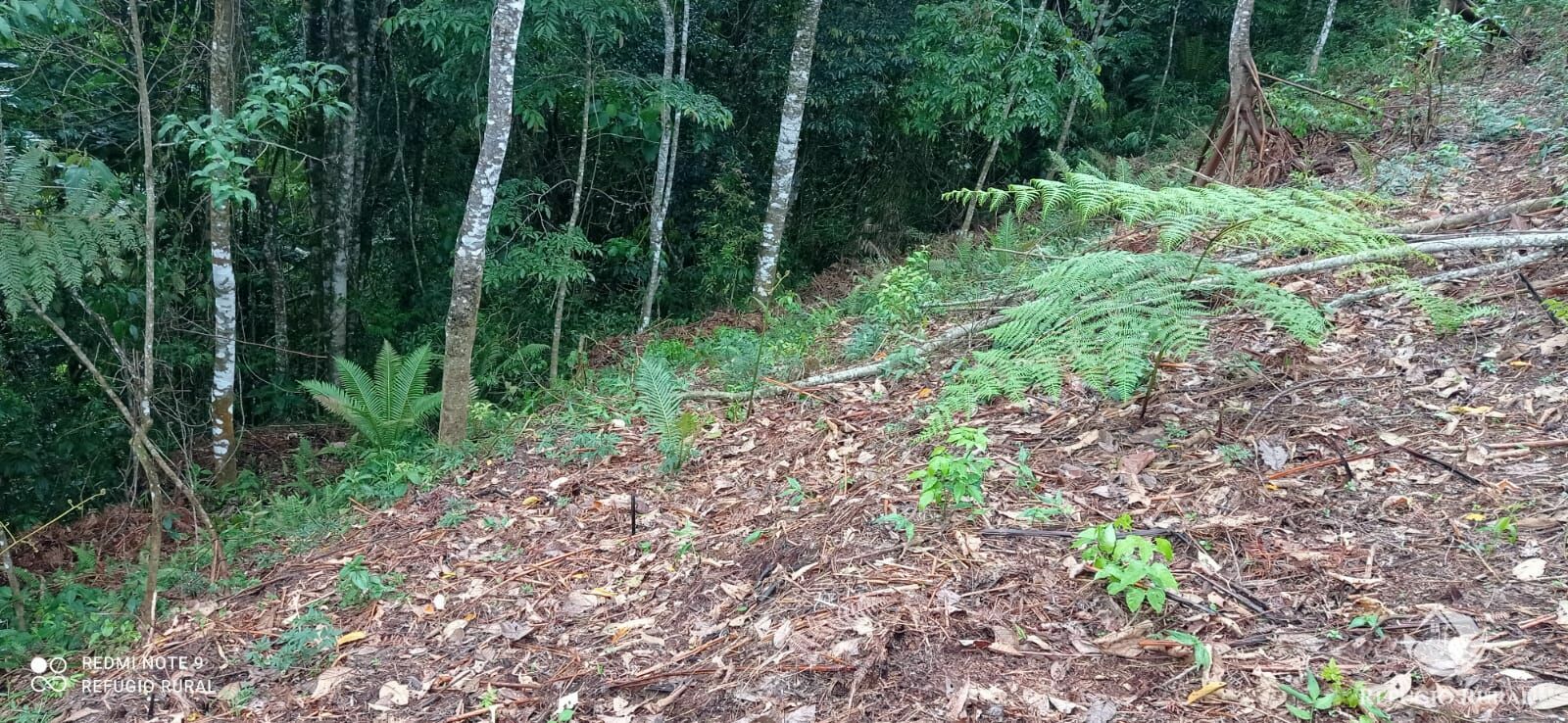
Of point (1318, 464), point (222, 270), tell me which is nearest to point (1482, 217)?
point (1318, 464)

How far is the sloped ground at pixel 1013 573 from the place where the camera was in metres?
2.72

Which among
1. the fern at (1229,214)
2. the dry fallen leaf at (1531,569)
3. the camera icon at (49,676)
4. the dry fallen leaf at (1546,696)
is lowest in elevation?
the camera icon at (49,676)

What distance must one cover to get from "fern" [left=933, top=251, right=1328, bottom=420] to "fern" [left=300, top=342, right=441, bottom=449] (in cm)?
483

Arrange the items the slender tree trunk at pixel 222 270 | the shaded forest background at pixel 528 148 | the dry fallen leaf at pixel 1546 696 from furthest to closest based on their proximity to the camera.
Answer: the shaded forest background at pixel 528 148
the slender tree trunk at pixel 222 270
the dry fallen leaf at pixel 1546 696

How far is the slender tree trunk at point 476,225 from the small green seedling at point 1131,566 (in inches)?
173

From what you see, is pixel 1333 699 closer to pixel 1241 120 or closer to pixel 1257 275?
pixel 1257 275

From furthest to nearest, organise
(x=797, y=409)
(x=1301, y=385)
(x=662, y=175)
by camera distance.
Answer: (x=662, y=175)
(x=797, y=409)
(x=1301, y=385)

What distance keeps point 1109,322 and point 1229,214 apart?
2.79 feet

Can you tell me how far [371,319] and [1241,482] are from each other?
10404 mm

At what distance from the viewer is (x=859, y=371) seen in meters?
5.64

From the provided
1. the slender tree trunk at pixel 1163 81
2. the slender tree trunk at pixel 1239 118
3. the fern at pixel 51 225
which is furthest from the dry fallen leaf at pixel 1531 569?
the slender tree trunk at pixel 1163 81

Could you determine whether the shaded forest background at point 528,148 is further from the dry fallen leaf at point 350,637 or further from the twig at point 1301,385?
the twig at point 1301,385

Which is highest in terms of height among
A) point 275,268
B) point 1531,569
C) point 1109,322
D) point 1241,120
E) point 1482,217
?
point 1241,120

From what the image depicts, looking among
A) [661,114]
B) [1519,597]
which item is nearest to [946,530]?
[1519,597]
